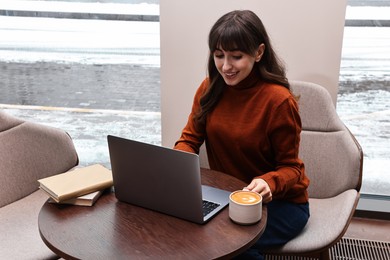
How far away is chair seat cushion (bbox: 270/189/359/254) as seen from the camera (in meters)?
1.74

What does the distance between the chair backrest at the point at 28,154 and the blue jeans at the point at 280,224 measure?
1.04 metres

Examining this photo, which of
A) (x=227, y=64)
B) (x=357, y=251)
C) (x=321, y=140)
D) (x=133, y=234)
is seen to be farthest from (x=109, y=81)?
(x=133, y=234)

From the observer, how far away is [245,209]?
4.53 ft

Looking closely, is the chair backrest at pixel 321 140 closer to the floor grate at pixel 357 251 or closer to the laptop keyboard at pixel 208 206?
the floor grate at pixel 357 251

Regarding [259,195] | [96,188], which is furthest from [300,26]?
[96,188]

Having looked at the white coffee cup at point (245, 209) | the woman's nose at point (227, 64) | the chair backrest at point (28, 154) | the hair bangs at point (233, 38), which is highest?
the hair bangs at point (233, 38)

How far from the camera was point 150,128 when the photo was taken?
11.1 ft

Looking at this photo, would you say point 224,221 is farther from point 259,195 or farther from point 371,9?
point 371,9

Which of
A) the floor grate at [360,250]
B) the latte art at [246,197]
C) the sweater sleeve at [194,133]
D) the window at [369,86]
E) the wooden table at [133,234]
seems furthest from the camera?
the window at [369,86]

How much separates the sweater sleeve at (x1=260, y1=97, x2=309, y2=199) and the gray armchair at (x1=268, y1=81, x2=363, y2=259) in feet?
0.95

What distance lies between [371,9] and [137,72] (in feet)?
5.04

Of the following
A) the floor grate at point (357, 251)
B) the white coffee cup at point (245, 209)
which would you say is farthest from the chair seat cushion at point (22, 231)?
the floor grate at point (357, 251)

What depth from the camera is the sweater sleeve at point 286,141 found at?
1681 millimetres

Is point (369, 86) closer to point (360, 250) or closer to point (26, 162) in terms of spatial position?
point (360, 250)
